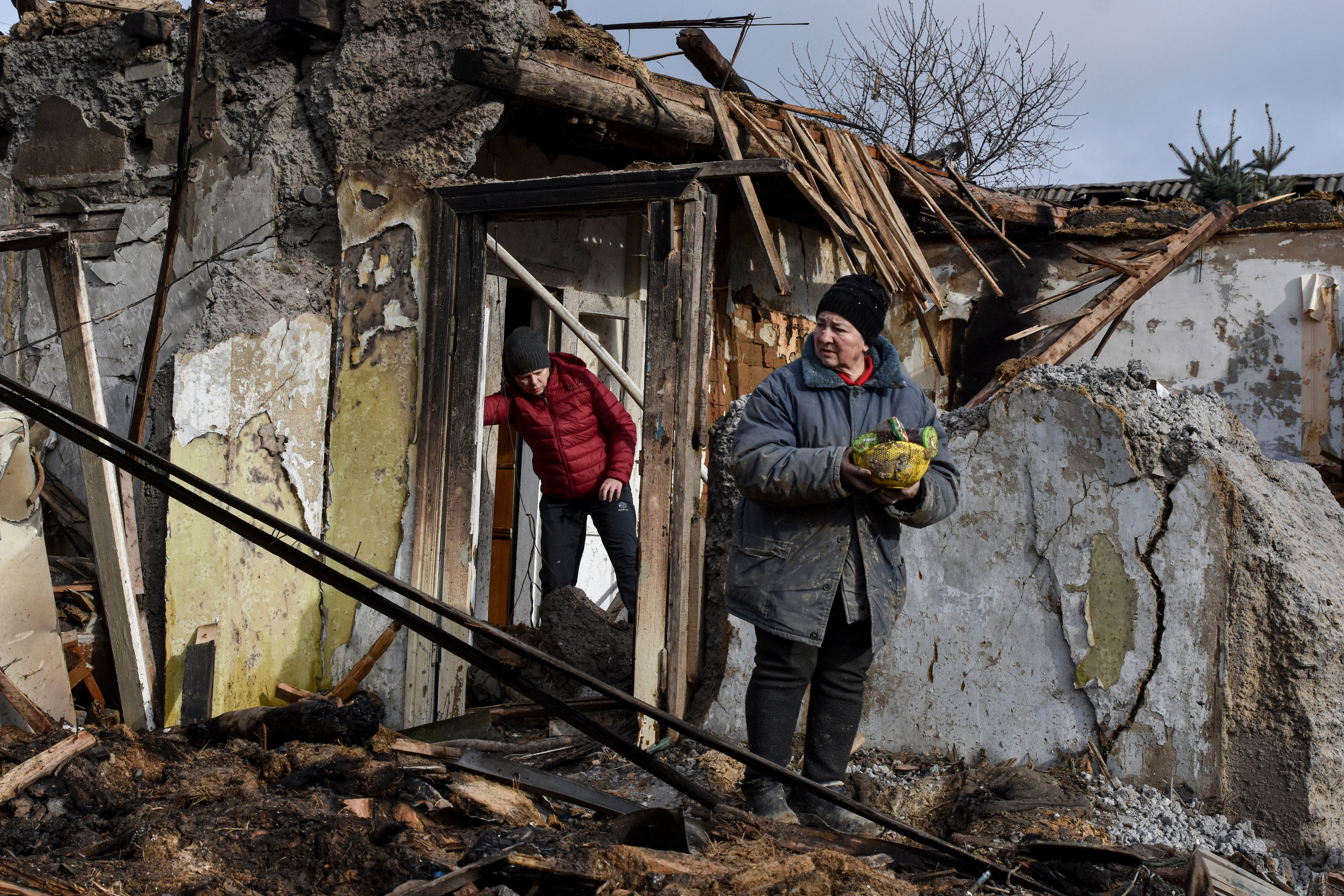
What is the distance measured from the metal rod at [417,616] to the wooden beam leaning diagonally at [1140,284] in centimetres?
494

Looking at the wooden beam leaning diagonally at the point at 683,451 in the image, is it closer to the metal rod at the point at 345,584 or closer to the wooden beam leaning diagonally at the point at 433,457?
the wooden beam leaning diagonally at the point at 433,457

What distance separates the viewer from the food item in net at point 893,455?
274 centimetres

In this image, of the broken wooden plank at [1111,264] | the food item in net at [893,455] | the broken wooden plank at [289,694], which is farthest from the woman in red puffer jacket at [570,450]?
the broken wooden plank at [1111,264]

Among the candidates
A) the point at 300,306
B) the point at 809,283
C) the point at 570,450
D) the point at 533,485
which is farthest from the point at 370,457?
the point at 809,283

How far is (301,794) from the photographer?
3.09m

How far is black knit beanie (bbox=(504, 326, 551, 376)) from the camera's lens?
504 centimetres

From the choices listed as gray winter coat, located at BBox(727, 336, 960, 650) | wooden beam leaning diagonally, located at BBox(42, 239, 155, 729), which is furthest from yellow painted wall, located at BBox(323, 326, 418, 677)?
gray winter coat, located at BBox(727, 336, 960, 650)

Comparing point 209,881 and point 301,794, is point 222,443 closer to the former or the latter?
point 301,794

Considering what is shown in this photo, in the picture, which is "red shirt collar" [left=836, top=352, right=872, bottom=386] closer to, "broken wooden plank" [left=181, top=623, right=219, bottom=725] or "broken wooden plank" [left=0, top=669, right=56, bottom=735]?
"broken wooden plank" [left=181, top=623, right=219, bottom=725]

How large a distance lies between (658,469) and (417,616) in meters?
1.90

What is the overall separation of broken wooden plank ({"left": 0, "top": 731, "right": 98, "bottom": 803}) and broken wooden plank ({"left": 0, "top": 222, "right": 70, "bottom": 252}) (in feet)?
5.90

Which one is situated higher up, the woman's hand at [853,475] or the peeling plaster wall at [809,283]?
the peeling plaster wall at [809,283]

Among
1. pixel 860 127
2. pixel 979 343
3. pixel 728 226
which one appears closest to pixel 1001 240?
pixel 979 343

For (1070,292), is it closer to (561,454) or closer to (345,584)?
(561,454)
